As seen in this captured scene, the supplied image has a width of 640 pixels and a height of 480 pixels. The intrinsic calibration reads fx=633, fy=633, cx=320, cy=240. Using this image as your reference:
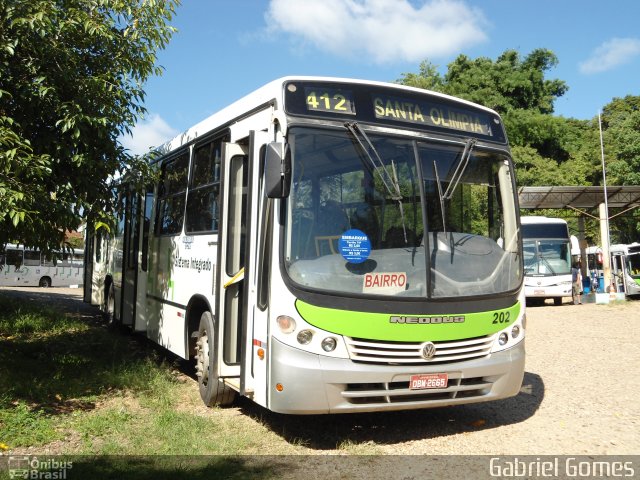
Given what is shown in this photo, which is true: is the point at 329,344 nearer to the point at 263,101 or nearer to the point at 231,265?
the point at 231,265

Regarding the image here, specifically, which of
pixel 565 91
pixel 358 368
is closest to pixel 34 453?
pixel 358 368

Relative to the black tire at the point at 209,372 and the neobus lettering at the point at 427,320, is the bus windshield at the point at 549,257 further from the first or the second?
the neobus lettering at the point at 427,320

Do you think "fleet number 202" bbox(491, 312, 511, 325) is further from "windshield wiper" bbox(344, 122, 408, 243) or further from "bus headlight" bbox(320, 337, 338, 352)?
"bus headlight" bbox(320, 337, 338, 352)

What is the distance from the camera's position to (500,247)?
6566 millimetres

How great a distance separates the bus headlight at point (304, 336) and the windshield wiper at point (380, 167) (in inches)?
50.0

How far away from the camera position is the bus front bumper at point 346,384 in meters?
5.41

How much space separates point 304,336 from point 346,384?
0.56 metres

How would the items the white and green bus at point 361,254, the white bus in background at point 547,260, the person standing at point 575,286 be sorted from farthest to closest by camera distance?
the person standing at point 575,286, the white bus in background at point 547,260, the white and green bus at point 361,254

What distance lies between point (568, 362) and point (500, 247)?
15.8ft

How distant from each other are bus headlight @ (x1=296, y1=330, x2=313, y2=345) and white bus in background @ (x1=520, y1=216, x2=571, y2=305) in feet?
64.0

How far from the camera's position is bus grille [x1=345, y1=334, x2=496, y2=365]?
5.55 meters

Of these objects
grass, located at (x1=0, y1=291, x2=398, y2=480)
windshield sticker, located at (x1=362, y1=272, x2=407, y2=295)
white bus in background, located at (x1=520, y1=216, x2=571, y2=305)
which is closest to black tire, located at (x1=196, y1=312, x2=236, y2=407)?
grass, located at (x1=0, y1=291, x2=398, y2=480)

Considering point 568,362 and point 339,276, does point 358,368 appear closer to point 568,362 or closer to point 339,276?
point 339,276

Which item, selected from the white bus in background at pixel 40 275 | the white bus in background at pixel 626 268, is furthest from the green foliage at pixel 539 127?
the white bus in background at pixel 40 275
